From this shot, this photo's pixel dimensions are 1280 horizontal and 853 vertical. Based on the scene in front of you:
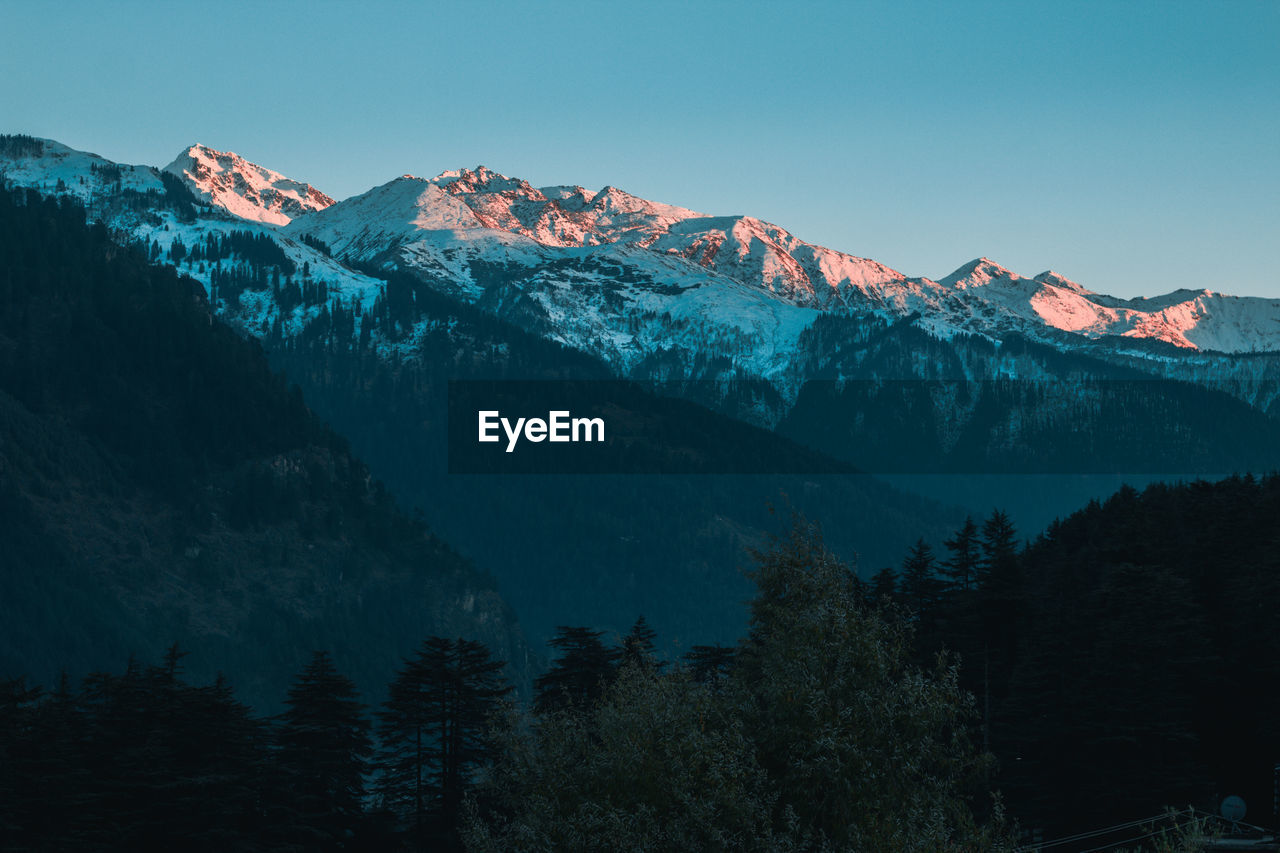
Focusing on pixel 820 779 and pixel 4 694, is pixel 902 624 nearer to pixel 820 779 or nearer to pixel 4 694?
pixel 820 779

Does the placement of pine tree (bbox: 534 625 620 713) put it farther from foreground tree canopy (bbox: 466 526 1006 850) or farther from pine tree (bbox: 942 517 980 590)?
foreground tree canopy (bbox: 466 526 1006 850)

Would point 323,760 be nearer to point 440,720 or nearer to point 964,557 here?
point 440,720

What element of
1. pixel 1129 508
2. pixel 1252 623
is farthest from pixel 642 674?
pixel 1129 508

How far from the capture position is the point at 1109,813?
88938mm

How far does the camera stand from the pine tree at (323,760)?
319 feet

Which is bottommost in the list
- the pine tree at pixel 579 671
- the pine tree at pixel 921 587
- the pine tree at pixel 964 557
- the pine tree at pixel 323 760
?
the pine tree at pixel 323 760

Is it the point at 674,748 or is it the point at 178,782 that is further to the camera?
the point at 178,782

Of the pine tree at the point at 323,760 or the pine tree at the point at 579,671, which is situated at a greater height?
the pine tree at the point at 579,671

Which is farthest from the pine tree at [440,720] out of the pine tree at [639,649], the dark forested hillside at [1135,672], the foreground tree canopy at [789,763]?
the foreground tree canopy at [789,763]

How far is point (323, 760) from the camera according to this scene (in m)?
99.4

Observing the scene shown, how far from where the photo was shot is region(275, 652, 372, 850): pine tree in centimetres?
9712

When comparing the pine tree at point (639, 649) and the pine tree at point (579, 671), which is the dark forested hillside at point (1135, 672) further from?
the pine tree at point (579, 671)

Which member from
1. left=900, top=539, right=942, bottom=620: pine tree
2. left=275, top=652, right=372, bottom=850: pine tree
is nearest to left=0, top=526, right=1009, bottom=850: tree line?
left=275, top=652, right=372, bottom=850: pine tree

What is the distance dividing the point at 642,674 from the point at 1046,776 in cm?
3563
